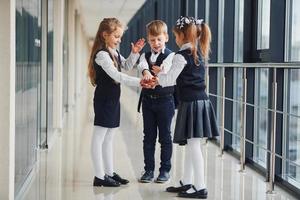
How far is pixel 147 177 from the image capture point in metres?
3.79

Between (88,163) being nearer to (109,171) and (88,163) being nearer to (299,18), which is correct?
(109,171)

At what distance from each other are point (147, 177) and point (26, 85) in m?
1.01

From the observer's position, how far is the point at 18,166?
3.39 metres

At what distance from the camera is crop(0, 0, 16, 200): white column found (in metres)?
2.80

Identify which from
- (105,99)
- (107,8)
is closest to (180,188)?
(105,99)

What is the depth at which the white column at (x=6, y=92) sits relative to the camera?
2.80 metres

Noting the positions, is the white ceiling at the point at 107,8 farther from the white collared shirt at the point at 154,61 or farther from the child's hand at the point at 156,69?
the child's hand at the point at 156,69

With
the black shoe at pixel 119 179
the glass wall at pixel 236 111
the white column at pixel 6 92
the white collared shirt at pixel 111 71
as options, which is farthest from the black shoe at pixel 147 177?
the glass wall at pixel 236 111

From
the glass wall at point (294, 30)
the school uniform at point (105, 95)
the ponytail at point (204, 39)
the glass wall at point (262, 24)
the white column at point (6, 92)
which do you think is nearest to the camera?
the white column at point (6, 92)

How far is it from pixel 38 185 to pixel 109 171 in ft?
1.52

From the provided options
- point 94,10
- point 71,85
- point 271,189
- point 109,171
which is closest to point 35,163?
point 109,171

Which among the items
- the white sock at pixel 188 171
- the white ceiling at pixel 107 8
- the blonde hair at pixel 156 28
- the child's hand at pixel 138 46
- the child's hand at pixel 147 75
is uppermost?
the white ceiling at pixel 107 8

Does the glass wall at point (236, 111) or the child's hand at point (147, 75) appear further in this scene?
the glass wall at point (236, 111)

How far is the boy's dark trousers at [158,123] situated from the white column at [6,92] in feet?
3.46
